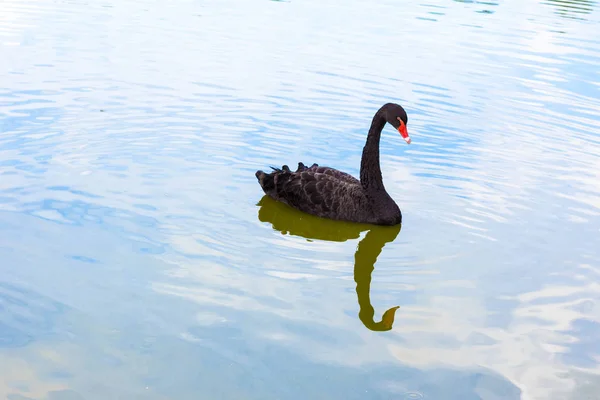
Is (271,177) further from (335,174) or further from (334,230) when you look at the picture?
(334,230)

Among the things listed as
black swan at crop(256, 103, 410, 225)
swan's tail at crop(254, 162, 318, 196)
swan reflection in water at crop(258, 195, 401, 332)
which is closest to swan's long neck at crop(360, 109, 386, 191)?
black swan at crop(256, 103, 410, 225)

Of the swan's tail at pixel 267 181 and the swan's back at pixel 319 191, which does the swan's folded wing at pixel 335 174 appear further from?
the swan's tail at pixel 267 181

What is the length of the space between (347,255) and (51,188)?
2.64m

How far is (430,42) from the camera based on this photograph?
1479cm

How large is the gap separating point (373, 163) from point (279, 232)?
103cm

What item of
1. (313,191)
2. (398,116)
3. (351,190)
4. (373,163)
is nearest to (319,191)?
(313,191)

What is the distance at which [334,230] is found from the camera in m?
6.63

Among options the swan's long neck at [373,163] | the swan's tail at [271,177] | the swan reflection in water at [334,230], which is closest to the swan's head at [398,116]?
the swan's long neck at [373,163]

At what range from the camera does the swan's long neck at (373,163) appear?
6668 mm

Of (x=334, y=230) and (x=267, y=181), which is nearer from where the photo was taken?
(x=334, y=230)

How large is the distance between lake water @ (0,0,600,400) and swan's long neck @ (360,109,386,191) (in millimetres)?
391

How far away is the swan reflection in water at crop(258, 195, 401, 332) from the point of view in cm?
599

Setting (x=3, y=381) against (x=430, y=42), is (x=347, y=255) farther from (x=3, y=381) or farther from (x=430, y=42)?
(x=430, y=42)

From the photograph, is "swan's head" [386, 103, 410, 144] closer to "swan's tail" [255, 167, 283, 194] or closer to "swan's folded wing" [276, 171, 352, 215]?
"swan's folded wing" [276, 171, 352, 215]
